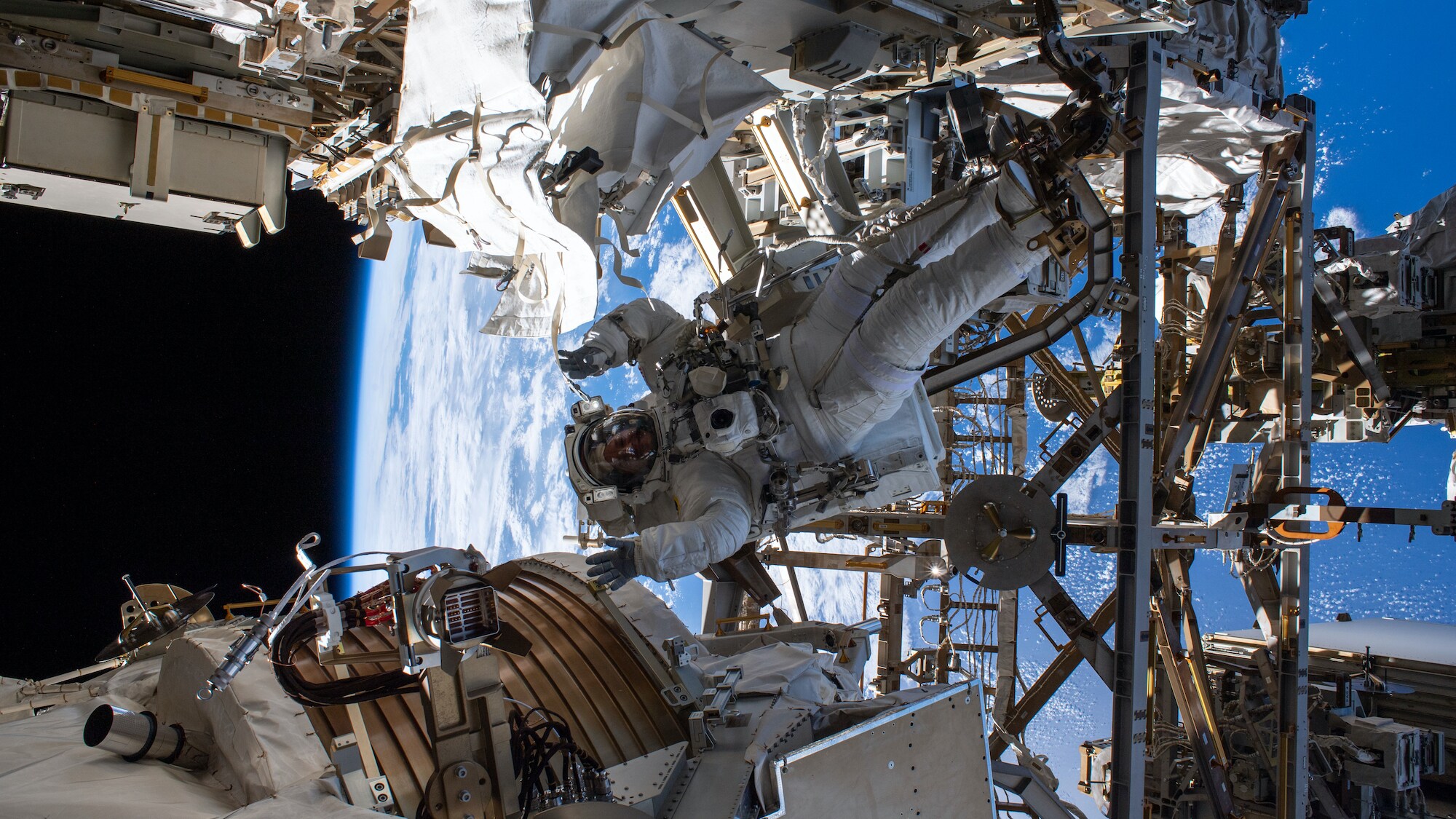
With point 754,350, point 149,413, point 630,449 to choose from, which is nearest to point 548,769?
point 630,449

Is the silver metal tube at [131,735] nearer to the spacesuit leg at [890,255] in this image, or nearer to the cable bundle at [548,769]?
the cable bundle at [548,769]

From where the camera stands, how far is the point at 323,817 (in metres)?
1.94

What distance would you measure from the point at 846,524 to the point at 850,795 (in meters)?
2.55

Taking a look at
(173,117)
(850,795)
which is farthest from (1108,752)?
(173,117)

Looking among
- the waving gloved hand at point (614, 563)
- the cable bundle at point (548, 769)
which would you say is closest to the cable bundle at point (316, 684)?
the cable bundle at point (548, 769)

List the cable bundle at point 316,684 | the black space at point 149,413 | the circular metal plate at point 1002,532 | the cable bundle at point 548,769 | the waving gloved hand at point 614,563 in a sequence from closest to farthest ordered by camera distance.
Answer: the cable bundle at point 316,684 → the cable bundle at point 548,769 → the waving gloved hand at point 614,563 → the circular metal plate at point 1002,532 → the black space at point 149,413

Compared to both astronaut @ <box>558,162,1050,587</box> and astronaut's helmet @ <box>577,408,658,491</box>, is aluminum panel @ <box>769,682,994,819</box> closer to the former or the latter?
astronaut @ <box>558,162,1050,587</box>

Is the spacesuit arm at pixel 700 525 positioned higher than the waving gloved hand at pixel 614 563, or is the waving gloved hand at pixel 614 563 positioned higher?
the spacesuit arm at pixel 700 525

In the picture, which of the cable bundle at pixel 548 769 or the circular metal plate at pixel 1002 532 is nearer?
the cable bundle at pixel 548 769

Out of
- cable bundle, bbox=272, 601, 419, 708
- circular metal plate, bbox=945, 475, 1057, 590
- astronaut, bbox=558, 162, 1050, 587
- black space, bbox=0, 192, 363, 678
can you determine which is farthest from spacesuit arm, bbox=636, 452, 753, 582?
black space, bbox=0, 192, 363, 678

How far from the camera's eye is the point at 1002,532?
354 cm

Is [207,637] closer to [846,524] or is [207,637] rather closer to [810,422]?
[810,422]

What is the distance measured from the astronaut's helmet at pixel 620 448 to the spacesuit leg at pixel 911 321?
76cm

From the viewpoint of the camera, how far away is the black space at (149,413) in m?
7.65
